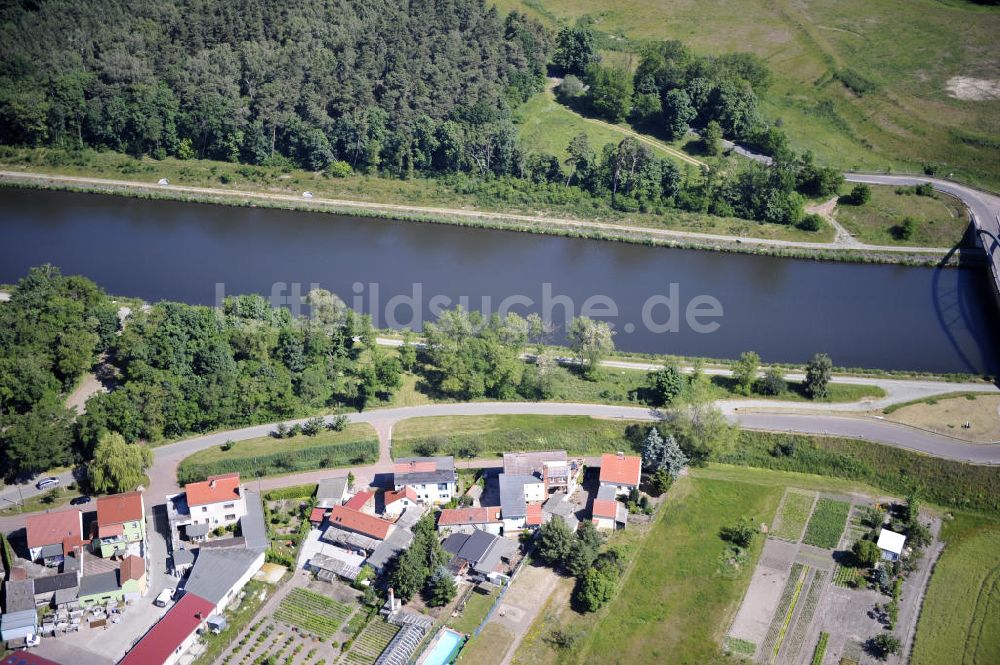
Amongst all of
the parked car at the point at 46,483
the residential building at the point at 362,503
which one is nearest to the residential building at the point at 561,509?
the residential building at the point at 362,503

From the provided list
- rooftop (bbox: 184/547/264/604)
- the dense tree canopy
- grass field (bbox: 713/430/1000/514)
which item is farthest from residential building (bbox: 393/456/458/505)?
the dense tree canopy

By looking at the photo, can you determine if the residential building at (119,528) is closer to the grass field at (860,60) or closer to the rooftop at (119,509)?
the rooftop at (119,509)

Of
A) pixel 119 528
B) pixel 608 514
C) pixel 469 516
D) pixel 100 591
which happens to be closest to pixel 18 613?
pixel 100 591

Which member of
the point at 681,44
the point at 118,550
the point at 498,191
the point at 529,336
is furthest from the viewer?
the point at 681,44

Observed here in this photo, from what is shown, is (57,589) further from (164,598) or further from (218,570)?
(218,570)

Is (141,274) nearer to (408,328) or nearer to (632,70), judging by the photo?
(408,328)

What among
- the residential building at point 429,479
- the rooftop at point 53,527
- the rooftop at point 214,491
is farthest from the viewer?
the residential building at point 429,479

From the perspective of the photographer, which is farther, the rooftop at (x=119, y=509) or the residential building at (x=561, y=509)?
the residential building at (x=561, y=509)

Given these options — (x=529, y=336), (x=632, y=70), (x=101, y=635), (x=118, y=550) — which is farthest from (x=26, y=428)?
(x=632, y=70)

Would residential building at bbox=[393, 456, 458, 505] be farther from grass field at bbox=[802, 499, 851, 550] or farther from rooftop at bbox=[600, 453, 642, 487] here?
grass field at bbox=[802, 499, 851, 550]
